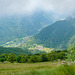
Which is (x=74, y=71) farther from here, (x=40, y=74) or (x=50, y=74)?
(x=40, y=74)

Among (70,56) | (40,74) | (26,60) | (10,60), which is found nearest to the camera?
(40,74)

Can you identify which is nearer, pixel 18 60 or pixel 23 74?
pixel 23 74

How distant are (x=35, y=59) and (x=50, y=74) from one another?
8656 cm

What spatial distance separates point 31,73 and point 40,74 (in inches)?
15.2

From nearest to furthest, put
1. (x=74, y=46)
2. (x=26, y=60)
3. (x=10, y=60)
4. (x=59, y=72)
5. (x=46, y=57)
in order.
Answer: (x=59, y=72), (x=74, y=46), (x=10, y=60), (x=26, y=60), (x=46, y=57)

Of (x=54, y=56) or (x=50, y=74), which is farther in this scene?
(x=54, y=56)

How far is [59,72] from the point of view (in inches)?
186

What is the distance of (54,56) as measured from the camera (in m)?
104

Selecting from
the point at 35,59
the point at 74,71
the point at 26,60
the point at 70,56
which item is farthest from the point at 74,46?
the point at 26,60

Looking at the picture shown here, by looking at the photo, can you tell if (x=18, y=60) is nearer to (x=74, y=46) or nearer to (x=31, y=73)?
(x=74, y=46)

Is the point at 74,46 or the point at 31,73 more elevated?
the point at 74,46

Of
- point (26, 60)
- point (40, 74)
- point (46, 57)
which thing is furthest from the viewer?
point (46, 57)

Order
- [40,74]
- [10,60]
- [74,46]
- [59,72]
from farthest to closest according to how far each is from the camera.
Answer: [10,60] → [74,46] → [40,74] → [59,72]

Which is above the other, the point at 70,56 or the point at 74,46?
the point at 74,46
